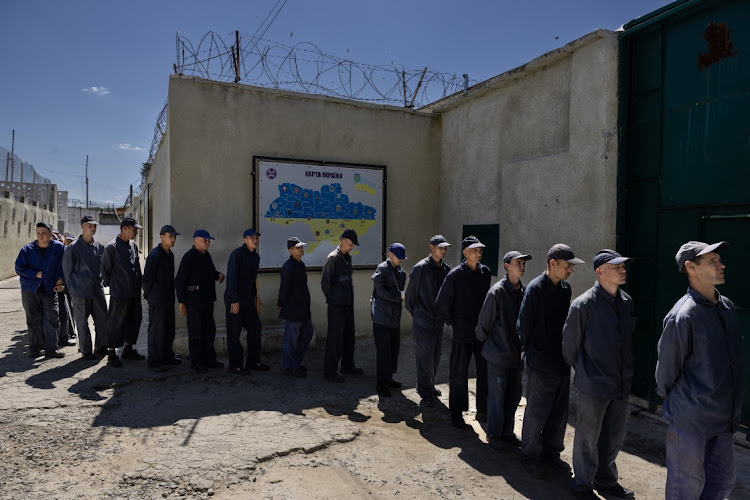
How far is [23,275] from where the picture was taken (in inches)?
242

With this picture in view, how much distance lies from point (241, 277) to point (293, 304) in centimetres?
69

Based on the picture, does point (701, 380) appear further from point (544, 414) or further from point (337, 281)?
point (337, 281)

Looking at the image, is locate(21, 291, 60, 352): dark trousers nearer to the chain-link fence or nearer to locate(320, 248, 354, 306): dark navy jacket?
locate(320, 248, 354, 306): dark navy jacket

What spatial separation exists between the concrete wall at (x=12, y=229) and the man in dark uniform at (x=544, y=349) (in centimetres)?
1852

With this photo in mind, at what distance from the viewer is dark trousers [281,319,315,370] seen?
5.67 metres

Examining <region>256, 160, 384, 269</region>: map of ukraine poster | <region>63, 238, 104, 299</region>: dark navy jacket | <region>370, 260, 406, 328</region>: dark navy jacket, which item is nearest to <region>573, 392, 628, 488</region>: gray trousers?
<region>370, 260, 406, 328</region>: dark navy jacket

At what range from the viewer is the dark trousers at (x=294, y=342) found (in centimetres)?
567

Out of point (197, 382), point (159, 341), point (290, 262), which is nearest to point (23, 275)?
point (159, 341)

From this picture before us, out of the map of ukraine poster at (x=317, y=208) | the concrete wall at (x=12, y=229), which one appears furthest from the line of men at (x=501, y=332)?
the concrete wall at (x=12, y=229)

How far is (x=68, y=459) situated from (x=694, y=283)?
4.21 m

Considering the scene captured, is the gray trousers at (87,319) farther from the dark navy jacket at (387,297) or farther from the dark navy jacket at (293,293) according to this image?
the dark navy jacket at (387,297)

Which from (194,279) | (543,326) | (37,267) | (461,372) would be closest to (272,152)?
(194,279)

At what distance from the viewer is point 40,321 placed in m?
6.21

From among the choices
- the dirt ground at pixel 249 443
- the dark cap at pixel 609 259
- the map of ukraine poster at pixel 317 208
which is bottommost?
the dirt ground at pixel 249 443
